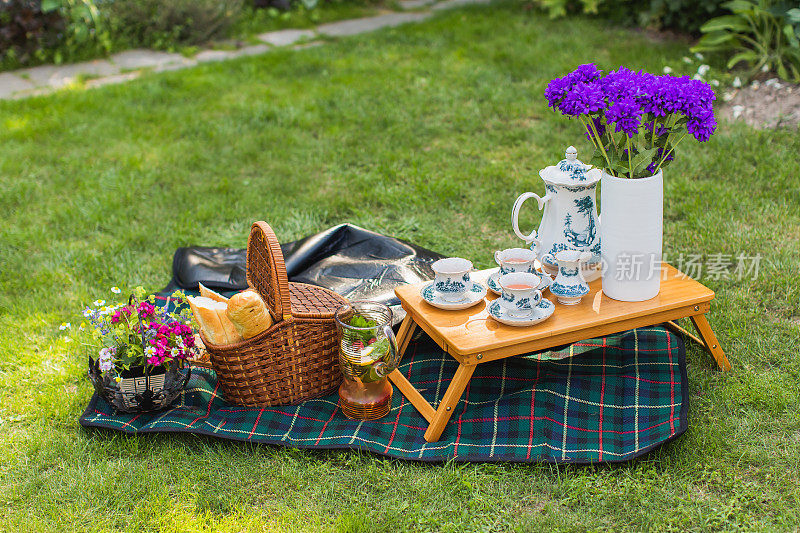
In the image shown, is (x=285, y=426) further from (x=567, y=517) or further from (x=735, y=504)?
(x=735, y=504)

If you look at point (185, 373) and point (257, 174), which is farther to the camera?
point (257, 174)

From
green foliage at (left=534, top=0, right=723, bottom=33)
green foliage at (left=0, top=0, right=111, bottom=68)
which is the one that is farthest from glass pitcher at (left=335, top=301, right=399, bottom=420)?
green foliage at (left=0, top=0, right=111, bottom=68)

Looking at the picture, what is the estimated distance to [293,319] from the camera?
2600 millimetres

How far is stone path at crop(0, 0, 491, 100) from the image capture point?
20.7 ft

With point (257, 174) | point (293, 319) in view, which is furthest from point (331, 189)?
point (293, 319)

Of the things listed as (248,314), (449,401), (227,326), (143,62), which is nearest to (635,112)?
(449,401)

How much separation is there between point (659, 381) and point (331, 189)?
251 cm

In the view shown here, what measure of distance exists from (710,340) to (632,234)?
60 cm

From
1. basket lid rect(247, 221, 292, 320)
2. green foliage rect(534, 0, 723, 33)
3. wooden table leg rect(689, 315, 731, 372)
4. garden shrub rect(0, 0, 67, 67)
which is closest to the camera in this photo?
basket lid rect(247, 221, 292, 320)

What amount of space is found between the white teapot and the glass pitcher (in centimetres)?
63

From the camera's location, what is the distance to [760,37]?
5.43 m

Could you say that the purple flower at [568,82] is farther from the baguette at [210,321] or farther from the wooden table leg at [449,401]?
the baguette at [210,321]

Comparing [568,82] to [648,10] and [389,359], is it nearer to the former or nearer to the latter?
[389,359]

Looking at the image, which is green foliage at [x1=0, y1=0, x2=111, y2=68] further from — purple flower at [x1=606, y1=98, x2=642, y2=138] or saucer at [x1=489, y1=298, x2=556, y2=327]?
purple flower at [x1=606, y1=98, x2=642, y2=138]
